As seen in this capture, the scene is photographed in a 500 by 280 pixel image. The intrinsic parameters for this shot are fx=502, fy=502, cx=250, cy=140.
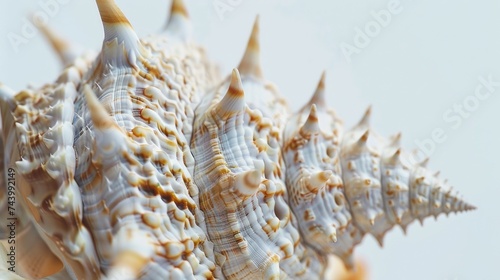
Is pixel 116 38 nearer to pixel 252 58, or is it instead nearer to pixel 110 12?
pixel 110 12

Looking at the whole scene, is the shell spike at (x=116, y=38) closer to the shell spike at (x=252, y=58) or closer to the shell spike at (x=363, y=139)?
the shell spike at (x=252, y=58)

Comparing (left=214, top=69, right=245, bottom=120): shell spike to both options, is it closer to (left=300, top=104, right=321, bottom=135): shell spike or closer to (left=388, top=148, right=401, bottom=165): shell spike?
(left=300, top=104, right=321, bottom=135): shell spike

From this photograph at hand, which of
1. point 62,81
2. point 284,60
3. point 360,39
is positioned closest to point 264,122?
point 62,81

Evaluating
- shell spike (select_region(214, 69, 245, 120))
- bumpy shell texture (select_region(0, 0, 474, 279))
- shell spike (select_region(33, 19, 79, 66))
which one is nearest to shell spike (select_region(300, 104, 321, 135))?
bumpy shell texture (select_region(0, 0, 474, 279))

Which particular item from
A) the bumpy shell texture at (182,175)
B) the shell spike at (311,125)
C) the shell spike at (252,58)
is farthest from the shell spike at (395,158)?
the shell spike at (252,58)

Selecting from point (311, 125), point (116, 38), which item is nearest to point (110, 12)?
point (116, 38)

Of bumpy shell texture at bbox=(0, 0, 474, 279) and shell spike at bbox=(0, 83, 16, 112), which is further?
shell spike at bbox=(0, 83, 16, 112)

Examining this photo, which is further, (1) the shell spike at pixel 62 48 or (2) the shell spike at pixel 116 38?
(1) the shell spike at pixel 62 48
